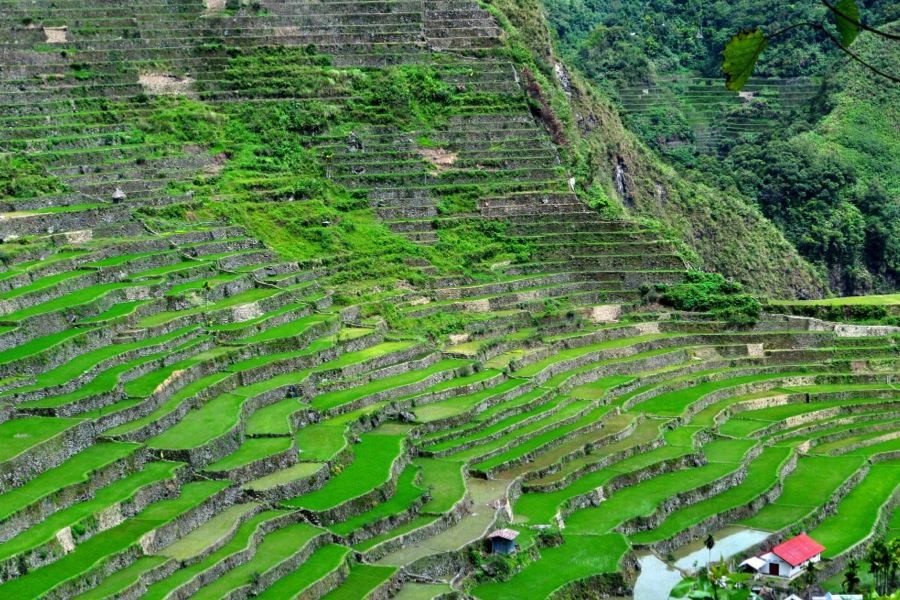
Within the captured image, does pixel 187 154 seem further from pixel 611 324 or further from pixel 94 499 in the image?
pixel 94 499

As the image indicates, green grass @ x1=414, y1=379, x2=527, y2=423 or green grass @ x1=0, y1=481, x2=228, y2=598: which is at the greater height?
green grass @ x1=0, y1=481, x2=228, y2=598

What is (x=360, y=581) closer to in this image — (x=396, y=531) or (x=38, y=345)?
(x=396, y=531)

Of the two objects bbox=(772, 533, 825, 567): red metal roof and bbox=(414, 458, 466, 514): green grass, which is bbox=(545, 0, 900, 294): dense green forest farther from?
bbox=(414, 458, 466, 514): green grass

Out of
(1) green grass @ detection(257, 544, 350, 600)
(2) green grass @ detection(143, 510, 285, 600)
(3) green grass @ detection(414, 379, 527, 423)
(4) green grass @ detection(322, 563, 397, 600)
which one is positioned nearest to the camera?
(2) green grass @ detection(143, 510, 285, 600)

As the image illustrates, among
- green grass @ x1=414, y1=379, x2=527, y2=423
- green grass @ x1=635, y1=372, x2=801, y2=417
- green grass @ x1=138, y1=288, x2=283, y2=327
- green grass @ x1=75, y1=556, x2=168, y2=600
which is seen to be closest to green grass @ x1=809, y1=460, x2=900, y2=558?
green grass @ x1=635, y1=372, x2=801, y2=417

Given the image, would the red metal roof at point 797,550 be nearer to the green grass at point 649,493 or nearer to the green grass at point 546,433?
the green grass at point 649,493

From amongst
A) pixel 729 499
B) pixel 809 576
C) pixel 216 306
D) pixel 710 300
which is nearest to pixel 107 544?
pixel 216 306
